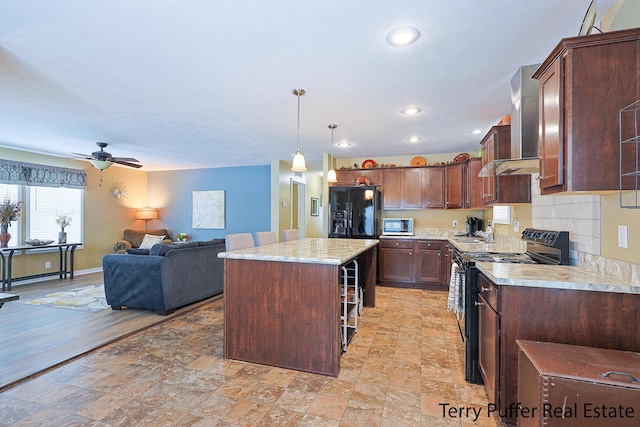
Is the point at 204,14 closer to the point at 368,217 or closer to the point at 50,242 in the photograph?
the point at 368,217

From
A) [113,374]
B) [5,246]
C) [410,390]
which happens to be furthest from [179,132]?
[410,390]

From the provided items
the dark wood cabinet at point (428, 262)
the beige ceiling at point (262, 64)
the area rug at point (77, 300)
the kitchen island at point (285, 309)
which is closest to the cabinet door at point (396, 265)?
the dark wood cabinet at point (428, 262)

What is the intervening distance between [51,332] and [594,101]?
4745mm

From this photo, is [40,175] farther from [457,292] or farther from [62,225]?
[457,292]

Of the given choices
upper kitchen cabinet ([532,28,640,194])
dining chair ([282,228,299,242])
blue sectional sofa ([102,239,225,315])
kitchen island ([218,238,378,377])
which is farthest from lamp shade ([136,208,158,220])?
upper kitchen cabinet ([532,28,640,194])

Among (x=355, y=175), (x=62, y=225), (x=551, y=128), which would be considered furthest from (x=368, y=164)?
(x=62, y=225)

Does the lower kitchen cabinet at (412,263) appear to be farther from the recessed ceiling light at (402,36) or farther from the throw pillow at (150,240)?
the throw pillow at (150,240)

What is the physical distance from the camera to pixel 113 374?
92.0 inches

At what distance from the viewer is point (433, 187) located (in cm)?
538

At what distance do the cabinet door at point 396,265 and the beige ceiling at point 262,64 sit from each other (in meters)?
1.96

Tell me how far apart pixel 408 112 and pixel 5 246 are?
6.43 metres

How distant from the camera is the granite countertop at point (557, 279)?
1.54m

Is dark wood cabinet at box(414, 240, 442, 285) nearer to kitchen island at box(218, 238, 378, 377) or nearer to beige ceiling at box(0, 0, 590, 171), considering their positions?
beige ceiling at box(0, 0, 590, 171)

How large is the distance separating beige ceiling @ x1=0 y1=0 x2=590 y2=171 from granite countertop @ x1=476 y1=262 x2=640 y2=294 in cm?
152
